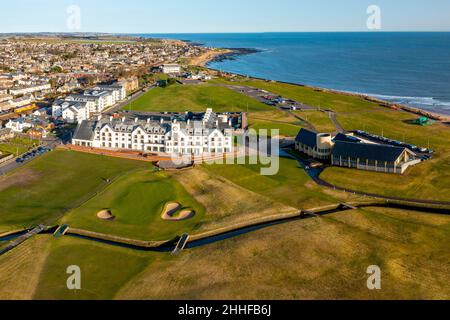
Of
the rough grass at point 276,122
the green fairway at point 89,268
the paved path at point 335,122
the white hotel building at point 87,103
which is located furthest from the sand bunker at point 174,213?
the paved path at point 335,122

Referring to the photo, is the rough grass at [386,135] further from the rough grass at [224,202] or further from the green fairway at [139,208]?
the green fairway at [139,208]

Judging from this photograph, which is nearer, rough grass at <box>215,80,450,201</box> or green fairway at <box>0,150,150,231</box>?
green fairway at <box>0,150,150,231</box>

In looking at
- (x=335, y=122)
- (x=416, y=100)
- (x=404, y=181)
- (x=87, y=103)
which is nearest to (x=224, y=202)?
(x=404, y=181)

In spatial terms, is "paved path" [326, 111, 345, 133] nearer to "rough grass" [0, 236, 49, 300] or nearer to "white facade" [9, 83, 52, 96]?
"rough grass" [0, 236, 49, 300]

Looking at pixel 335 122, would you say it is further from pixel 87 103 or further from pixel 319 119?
pixel 87 103

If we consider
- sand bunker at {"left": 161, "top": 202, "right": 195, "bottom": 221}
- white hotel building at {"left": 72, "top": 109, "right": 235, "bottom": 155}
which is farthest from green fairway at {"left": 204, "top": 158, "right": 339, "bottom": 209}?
sand bunker at {"left": 161, "top": 202, "right": 195, "bottom": 221}
